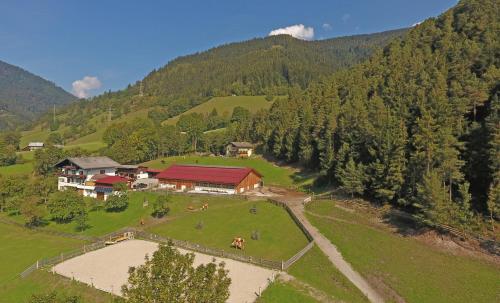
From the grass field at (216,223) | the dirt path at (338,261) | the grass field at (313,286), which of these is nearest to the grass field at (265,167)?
the grass field at (216,223)

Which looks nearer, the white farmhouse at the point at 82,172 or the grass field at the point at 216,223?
the grass field at the point at 216,223

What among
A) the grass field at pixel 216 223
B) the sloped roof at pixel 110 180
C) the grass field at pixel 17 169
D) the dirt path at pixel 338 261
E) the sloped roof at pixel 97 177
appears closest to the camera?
the dirt path at pixel 338 261

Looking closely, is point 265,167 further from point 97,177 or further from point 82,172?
point 82,172

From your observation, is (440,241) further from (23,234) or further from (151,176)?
(151,176)

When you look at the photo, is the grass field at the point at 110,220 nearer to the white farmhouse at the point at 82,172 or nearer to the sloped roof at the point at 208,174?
the sloped roof at the point at 208,174

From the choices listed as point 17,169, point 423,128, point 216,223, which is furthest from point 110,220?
point 17,169

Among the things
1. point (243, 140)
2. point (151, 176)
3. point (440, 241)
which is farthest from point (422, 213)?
point (243, 140)
